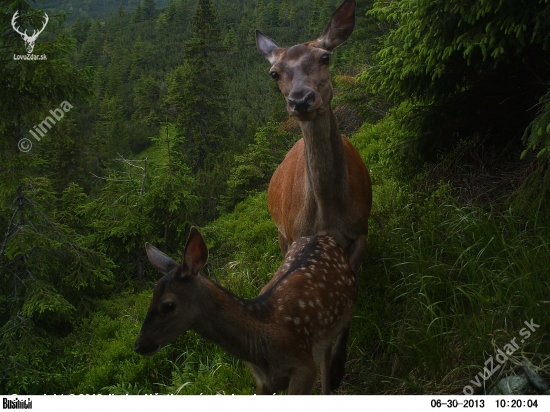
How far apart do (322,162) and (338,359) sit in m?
1.65

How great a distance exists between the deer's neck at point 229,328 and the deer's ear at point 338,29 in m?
2.57

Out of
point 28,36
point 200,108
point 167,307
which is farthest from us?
point 200,108

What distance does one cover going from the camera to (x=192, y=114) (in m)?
37.5

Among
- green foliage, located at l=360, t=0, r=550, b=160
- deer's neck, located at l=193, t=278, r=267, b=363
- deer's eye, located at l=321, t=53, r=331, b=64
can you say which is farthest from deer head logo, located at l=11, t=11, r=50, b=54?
deer's neck, located at l=193, t=278, r=267, b=363

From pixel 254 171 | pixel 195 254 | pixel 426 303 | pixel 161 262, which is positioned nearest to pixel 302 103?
pixel 195 254

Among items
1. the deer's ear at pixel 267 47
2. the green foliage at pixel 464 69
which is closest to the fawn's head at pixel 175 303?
the deer's ear at pixel 267 47

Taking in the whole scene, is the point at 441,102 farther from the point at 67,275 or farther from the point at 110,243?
the point at 110,243

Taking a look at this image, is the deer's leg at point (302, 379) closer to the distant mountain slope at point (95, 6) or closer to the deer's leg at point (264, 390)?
the deer's leg at point (264, 390)

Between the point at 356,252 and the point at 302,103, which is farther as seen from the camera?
the point at 356,252

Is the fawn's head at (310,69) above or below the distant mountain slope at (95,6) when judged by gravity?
below

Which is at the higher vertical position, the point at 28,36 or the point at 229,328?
the point at 28,36

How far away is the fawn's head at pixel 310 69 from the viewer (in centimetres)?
392

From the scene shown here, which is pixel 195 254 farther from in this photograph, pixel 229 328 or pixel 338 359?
pixel 338 359

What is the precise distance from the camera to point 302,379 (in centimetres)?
326
